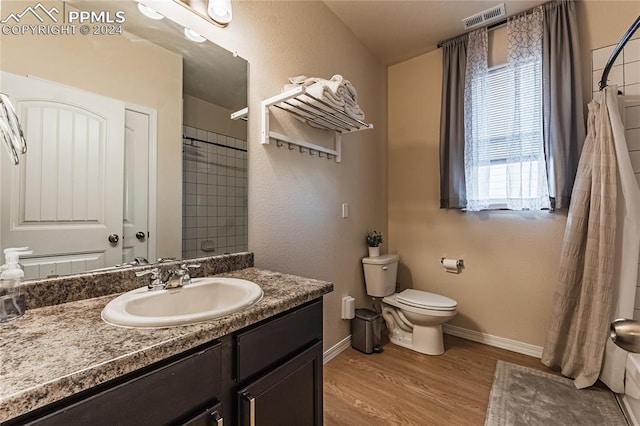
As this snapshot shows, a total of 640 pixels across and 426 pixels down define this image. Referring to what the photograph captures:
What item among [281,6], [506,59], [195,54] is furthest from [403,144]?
[195,54]

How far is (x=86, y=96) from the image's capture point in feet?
3.22

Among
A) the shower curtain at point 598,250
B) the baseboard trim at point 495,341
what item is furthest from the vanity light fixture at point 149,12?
the baseboard trim at point 495,341

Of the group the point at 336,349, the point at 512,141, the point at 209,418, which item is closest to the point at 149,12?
the point at 209,418

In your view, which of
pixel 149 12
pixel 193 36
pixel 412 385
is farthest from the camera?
pixel 412 385

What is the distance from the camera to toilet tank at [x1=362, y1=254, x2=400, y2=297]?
7.72 feet

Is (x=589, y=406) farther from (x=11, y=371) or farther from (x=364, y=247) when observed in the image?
(x=11, y=371)

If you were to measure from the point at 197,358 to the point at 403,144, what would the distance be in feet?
8.40

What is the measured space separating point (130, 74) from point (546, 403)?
2.56m

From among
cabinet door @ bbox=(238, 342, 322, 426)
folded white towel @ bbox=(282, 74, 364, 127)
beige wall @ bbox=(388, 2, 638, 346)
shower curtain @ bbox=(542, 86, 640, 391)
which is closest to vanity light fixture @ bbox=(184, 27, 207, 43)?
folded white towel @ bbox=(282, 74, 364, 127)

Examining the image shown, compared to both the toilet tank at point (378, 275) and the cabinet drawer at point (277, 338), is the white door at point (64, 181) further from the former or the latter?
the toilet tank at point (378, 275)

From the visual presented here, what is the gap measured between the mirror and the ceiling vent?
1.87m

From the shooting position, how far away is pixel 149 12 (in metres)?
1.15

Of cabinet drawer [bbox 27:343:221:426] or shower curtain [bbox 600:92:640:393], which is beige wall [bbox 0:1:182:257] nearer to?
cabinet drawer [bbox 27:343:221:426]

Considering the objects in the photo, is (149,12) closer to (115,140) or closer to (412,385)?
(115,140)
